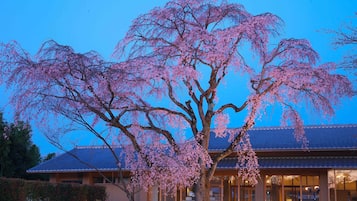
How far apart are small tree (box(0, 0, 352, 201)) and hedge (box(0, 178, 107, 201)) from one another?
2.50 meters

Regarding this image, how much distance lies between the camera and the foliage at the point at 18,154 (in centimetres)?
2917

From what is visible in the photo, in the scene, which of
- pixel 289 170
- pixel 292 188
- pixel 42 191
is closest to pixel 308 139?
pixel 289 170

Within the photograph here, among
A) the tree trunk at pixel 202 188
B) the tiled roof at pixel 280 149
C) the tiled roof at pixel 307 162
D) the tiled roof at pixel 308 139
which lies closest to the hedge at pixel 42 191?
the tiled roof at pixel 280 149

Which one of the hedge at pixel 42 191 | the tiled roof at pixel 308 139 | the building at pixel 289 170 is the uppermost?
the tiled roof at pixel 308 139

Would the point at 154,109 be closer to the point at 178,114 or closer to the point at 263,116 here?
the point at 178,114

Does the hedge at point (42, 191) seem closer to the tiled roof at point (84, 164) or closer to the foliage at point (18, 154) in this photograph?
the tiled roof at point (84, 164)

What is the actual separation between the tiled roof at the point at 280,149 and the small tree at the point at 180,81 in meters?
4.68

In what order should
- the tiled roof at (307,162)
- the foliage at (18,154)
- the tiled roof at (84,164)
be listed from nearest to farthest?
the tiled roof at (307,162) < the tiled roof at (84,164) < the foliage at (18,154)

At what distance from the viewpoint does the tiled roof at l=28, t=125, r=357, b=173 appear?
20.8 meters

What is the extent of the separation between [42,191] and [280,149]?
9.83m

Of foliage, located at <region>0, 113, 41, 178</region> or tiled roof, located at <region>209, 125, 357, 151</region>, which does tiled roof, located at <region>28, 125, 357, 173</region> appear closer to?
tiled roof, located at <region>209, 125, 357, 151</region>

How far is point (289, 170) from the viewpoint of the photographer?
21.8m

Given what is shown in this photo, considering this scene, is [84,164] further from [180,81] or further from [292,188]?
[180,81]

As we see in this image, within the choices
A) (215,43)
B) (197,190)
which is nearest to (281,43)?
(215,43)
